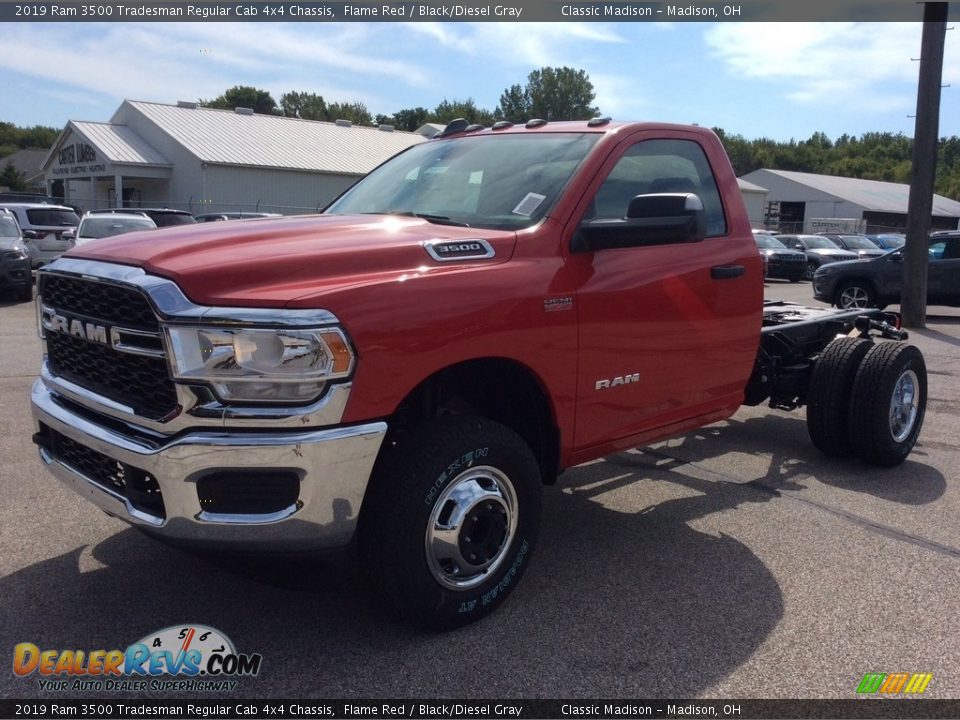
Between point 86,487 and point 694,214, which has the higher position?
point 694,214

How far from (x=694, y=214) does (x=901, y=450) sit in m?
3.07

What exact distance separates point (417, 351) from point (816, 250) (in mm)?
28916

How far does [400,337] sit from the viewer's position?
2.99 m

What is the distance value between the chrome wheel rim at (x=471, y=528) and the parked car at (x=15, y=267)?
1417 centimetres

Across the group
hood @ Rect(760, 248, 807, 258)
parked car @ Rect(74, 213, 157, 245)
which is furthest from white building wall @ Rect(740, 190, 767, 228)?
parked car @ Rect(74, 213, 157, 245)

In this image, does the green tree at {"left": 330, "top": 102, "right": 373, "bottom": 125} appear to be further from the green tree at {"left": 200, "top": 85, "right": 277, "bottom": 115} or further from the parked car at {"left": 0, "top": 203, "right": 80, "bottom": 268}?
the parked car at {"left": 0, "top": 203, "right": 80, "bottom": 268}

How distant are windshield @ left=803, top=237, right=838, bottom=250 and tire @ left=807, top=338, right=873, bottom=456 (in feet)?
85.3

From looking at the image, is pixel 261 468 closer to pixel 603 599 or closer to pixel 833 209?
pixel 603 599

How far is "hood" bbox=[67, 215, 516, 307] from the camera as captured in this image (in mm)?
2908

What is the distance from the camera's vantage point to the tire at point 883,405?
555 cm

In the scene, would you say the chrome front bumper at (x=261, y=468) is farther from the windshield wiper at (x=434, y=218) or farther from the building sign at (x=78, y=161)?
the building sign at (x=78, y=161)

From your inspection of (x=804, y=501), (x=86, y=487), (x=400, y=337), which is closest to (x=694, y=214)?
(x=400, y=337)

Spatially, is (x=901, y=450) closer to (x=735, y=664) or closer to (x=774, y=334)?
(x=774, y=334)

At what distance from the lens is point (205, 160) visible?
35281 mm
